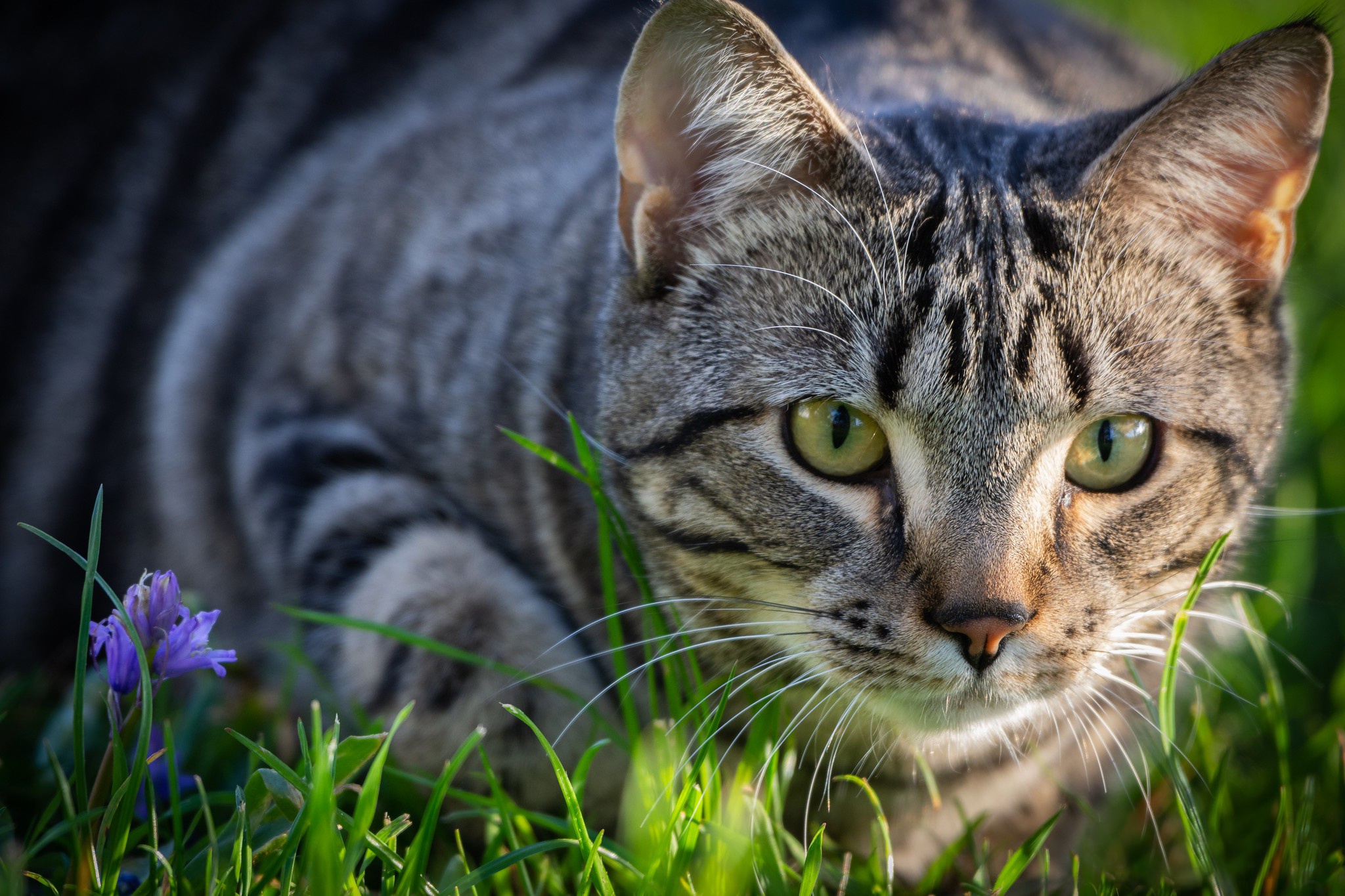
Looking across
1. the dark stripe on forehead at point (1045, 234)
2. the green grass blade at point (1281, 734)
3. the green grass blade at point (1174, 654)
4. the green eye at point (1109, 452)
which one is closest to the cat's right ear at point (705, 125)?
the dark stripe on forehead at point (1045, 234)

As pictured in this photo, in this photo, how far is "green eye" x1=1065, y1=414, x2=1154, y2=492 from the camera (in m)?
1.46

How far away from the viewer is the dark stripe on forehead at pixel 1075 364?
1.42m

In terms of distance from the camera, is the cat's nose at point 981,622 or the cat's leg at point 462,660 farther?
the cat's leg at point 462,660

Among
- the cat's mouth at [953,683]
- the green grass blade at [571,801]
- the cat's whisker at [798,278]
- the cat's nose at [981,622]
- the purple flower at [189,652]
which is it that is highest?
the cat's whisker at [798,278]

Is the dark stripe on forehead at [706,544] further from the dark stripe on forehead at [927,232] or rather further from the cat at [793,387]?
the dark stripe on forehead at [927,232]

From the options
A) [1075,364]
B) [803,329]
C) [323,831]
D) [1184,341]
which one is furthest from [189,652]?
[1184,341]

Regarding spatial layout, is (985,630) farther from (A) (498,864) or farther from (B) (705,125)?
(B) (705,125)

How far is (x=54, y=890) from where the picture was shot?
3.93 ft

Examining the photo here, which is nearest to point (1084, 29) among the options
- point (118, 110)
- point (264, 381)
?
point (264, 381)

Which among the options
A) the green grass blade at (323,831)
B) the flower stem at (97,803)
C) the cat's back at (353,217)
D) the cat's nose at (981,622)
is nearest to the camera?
the green grass blade at (323,831)

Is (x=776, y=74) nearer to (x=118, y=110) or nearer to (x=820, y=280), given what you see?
(x=820, y=280)

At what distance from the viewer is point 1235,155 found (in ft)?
5.05

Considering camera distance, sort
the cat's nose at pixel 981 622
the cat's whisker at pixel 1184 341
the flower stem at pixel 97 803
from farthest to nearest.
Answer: the cat's whisker at pixel 1184 341 → the cat's nose at pixel 981 622 → the flower stem at pixel 97 803

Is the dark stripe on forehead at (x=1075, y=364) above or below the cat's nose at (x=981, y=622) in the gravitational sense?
above
